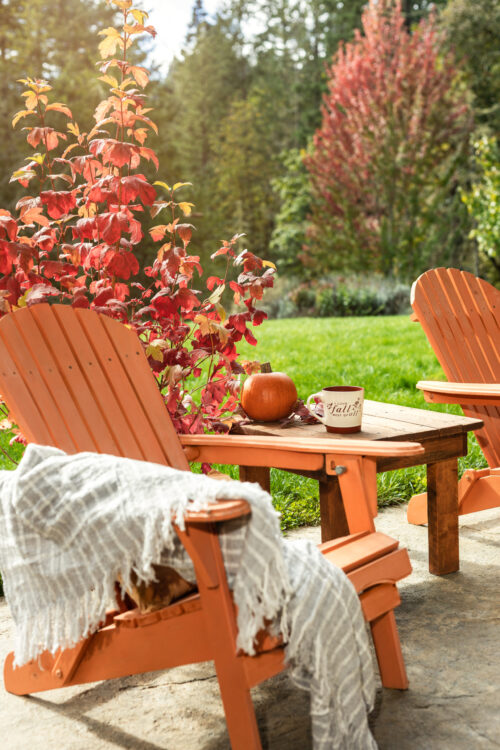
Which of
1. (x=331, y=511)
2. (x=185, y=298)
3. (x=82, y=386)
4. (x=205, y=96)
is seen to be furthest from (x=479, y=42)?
(x=82, y=386)

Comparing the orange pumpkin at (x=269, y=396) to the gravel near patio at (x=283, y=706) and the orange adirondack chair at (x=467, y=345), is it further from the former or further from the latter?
the gravel near patio at (x=283, y=706)

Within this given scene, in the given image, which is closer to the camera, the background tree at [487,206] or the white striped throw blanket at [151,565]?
the white striped throw blanket at [151,565]

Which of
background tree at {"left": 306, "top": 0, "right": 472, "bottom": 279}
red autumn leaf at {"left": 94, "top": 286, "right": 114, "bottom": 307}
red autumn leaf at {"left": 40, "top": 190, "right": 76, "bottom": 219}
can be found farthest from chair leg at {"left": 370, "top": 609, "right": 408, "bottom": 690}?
background tree at {"left": 306, "top": 0, "right": 472, "bottom": 279}

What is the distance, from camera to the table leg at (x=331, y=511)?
7.78ft

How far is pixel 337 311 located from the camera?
36.0 feet

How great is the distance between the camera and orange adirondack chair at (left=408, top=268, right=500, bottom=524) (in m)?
2.95

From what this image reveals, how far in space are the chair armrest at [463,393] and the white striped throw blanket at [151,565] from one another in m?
1.17

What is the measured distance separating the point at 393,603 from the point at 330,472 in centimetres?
36

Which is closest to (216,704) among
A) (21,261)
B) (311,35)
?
(21,261)

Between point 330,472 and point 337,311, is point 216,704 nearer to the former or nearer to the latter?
point 330,472

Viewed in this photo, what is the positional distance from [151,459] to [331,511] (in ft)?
1.90

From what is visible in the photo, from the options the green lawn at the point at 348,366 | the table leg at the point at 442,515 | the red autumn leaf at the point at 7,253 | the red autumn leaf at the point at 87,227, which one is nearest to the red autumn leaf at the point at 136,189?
the red autumn leaf at the point at 87,227

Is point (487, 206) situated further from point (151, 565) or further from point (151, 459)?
point (151, 565)

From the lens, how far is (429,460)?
8.62 feet
